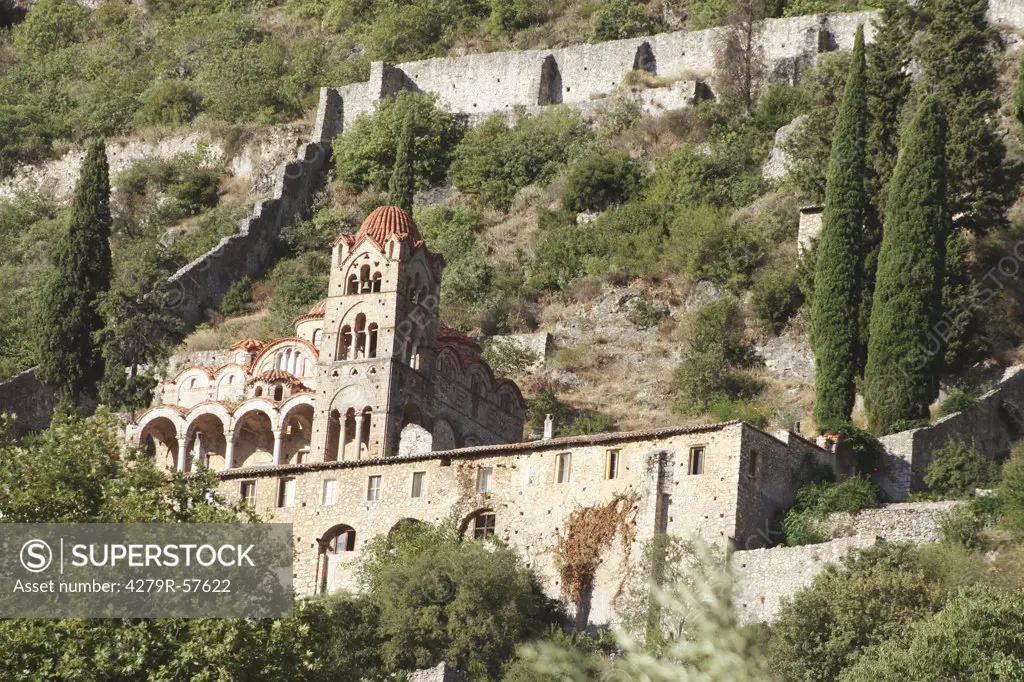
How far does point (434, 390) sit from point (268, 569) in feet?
61.6

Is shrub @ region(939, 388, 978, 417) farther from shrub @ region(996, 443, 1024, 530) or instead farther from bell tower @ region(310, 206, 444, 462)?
bell tower @ region(310, 206, 444, 462)

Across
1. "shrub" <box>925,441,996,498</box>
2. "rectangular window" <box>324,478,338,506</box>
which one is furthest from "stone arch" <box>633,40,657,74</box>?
"shrub" <box>925,441,996,498</box>

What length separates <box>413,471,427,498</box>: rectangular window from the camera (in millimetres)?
51219

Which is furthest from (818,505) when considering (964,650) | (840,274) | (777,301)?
(777,301)

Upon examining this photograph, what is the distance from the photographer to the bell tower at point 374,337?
55.9m

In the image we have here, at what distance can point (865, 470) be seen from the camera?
5069cm

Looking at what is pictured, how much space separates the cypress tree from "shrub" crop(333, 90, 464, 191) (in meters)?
23.5

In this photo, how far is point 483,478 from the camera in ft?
166

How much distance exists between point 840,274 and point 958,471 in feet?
25.2

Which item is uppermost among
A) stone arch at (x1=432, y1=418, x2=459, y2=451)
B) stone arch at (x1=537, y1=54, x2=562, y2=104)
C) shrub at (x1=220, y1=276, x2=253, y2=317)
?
stone arch at (x1=537, y1=54, x2=562, y2=104)

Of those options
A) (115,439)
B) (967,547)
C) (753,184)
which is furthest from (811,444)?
(753,184)

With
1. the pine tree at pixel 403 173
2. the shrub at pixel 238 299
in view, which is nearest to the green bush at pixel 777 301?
the pine tree at pixel 403 173

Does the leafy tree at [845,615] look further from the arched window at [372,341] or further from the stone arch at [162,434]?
the stone arch at [162,434]

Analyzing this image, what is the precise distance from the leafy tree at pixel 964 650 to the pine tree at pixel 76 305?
31.6 m
